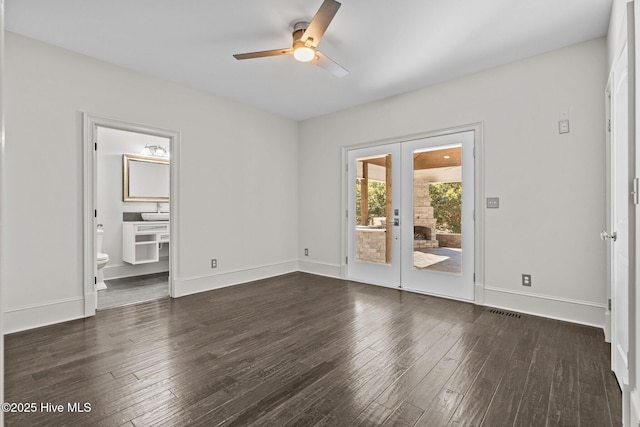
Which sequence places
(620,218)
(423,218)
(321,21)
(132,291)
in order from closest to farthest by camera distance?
1. (620,218)
2. (321,21)
3. (423,218)
4. (132,291)

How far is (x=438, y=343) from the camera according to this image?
8.79 feet

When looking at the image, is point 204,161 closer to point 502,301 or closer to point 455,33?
point 455,33

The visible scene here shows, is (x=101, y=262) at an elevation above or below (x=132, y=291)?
above

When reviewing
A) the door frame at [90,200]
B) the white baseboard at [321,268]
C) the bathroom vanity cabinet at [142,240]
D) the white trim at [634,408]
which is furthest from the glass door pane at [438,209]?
the bathroom vanity cabinet at [142,240]

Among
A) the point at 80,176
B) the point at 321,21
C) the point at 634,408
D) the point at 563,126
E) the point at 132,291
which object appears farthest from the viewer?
the point at 132,291

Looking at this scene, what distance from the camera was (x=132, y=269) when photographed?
5355mm

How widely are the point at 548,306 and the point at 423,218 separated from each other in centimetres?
159

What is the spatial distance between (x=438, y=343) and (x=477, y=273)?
1403 millimetres

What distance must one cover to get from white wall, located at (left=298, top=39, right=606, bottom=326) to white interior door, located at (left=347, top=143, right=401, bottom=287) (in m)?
0.83

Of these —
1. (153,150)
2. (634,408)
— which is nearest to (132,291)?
(153,150)

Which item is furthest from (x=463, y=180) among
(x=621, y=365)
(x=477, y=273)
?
(x=621, y=365)

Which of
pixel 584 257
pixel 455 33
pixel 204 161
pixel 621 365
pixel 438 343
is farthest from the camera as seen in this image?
pixel 204 161

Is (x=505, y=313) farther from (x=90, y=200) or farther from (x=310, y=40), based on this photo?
(x=90, y=200)

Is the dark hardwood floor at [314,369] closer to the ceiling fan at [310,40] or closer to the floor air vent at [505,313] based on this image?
the floor air vent at [505,313]
